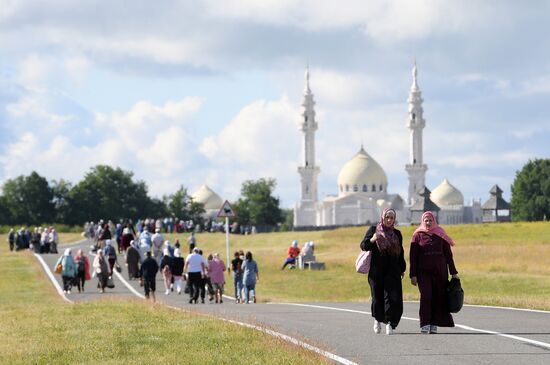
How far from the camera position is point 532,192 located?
152875 millimetres

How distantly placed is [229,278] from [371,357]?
37.8 m

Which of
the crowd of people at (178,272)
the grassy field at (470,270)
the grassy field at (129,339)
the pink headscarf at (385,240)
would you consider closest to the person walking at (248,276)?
the crowd of people at (178,272)

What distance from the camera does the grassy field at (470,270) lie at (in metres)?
40.3

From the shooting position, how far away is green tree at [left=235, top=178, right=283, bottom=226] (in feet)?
601

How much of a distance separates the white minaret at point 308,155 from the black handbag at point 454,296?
6759 inches

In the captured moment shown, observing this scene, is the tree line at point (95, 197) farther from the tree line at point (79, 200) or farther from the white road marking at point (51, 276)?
the white road marking at point (51, 276)

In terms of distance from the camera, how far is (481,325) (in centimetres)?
2033

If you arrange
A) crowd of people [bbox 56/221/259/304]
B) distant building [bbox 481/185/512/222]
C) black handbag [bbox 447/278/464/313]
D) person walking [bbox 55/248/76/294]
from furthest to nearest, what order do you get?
distant building [bbox 481/185/512/222], person walking [bbox 55/248/76/294], crowd of people [bbox 56/221/259/304], black handbag [bbox 447/278/464/313]

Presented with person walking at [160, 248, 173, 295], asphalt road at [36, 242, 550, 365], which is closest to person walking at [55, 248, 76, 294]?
person walking at [160, 248, 173, 295]

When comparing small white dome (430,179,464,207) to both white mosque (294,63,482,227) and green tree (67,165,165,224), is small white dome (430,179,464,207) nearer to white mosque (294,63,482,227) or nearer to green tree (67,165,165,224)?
white mosque (294,63,482,227)

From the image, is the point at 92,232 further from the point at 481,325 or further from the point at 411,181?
the point at 411,181

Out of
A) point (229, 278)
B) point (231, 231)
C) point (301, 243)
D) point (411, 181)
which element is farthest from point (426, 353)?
point (411, 181)

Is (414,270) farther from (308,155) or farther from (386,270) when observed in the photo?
(308,155)

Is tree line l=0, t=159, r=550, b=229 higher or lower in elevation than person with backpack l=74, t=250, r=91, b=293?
higher
